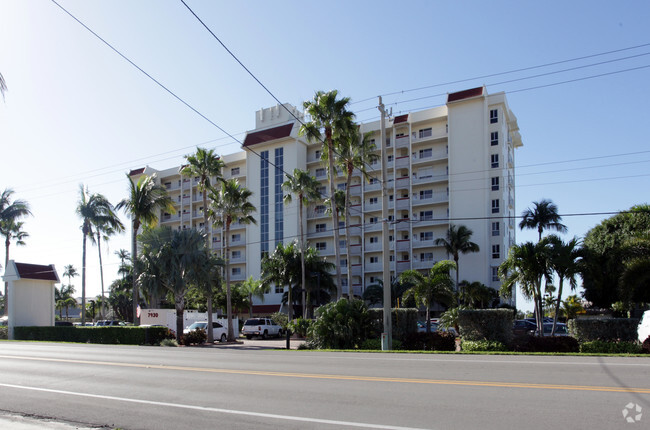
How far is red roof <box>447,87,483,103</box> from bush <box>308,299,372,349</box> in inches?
1519

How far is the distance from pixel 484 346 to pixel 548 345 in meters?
2.40

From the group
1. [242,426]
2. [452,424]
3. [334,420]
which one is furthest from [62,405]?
[452,424]

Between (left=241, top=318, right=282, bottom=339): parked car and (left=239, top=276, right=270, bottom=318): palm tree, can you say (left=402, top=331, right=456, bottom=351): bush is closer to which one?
(left=241, top=318, right=282, bottom=339): parked car

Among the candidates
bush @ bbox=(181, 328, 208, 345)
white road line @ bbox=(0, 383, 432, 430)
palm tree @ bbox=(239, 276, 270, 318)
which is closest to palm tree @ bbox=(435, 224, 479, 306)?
palm tree @ bbox=(239, 276, 270, 318)

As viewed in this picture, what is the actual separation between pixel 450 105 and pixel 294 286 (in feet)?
87.0

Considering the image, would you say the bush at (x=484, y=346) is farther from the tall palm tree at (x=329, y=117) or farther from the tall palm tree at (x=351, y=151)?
the tall palm tree at (x=329, y=117)

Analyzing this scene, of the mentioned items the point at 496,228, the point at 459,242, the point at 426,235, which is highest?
the point at 496,228

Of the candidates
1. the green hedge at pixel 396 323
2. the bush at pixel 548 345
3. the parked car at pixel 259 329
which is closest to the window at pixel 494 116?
the parked car at pixel 259 329

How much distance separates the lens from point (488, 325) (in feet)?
72.1

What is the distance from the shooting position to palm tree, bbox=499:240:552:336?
24.0 m

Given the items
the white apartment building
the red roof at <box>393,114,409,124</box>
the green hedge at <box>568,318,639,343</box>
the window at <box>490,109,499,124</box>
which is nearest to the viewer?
the green hedge at <box>568,318,639,343</box>

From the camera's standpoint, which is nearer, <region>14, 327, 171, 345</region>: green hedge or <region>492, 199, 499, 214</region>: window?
<region>14, 327, 171, 345</region>: green hedge

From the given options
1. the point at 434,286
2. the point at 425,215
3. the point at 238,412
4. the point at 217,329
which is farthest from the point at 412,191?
the point at 238,412

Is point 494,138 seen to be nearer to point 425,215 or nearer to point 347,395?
point 425,215
